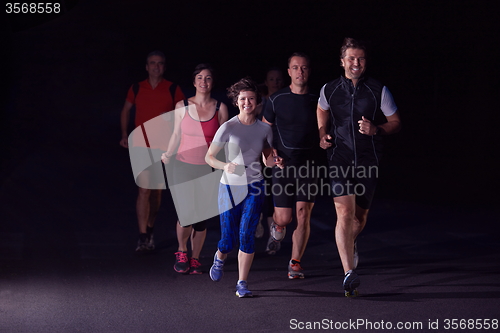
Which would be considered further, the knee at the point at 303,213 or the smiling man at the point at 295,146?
the knee at the point at 303,213

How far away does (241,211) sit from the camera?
600 centimetres

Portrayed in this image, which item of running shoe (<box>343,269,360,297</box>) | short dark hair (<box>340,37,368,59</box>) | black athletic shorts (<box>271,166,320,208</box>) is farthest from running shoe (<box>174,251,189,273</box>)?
short dark hair (<box>340,37,368,59</box>)

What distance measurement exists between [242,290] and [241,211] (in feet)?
2.28

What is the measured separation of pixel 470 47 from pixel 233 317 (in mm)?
18264

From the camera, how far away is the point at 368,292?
6102 mm

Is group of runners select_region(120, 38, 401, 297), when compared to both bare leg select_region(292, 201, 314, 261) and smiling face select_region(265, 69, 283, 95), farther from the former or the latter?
smiling face select_region(265, 69, 283, 95)

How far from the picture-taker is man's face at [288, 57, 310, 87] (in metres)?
6.53

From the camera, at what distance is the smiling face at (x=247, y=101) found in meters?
5.84

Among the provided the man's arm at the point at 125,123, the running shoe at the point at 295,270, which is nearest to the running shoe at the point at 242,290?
the running shoe at the point at 295,270

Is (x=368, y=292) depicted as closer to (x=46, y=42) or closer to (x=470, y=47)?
(x=470, y=47)

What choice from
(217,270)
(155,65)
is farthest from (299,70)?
(217,270)

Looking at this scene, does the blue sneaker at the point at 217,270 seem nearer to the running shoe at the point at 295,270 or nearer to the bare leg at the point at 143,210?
the running shoe at the point at 295,270

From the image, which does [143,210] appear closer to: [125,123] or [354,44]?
[125,123]

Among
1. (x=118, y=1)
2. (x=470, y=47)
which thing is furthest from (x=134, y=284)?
(x=118, y=1)
